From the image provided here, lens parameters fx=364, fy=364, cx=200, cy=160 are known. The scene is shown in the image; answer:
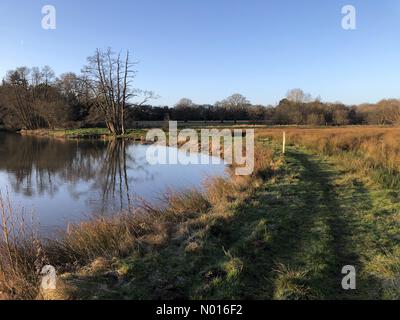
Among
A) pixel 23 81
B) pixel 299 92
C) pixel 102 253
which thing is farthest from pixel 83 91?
pixel 299 92

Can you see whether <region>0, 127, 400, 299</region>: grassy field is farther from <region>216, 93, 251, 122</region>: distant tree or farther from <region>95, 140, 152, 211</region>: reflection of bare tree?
<region>216, 93, 251, 122</region>: distant tree

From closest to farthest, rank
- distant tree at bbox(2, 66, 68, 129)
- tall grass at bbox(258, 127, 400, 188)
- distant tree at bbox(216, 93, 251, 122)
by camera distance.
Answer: tall grass at bbox(258, 127, 400, 188)
distant tree at bbox(2, 66, 68, 129)
distant tree at bbox(216, 93, 251, 122)

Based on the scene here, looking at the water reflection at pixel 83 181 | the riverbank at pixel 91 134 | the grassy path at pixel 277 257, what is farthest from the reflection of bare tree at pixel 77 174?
the riverbank at pixel 91 134

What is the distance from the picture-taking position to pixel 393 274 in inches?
168

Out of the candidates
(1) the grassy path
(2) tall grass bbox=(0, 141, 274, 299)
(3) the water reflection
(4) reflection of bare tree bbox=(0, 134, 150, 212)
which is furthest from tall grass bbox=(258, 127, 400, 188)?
(4) reflection of bare tree bbox=(0, 134, 150, 212)

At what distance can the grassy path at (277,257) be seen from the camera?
404cm

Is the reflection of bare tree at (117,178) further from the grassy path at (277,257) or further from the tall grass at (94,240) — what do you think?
the grassy path at (277,257)

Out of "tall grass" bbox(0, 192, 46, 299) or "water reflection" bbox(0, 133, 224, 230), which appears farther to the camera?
"water reflection" bbox(0, 133, 224, 230)

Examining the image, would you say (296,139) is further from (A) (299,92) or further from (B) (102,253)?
(A) (299,92)

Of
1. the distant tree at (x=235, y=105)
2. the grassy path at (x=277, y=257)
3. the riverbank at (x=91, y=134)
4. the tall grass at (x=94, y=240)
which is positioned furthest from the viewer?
the distant tree at (x=235, y=105)

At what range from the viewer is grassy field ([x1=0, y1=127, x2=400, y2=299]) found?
13.4 ft

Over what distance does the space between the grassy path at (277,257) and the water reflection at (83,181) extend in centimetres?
397

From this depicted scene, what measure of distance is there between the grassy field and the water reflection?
252 cm

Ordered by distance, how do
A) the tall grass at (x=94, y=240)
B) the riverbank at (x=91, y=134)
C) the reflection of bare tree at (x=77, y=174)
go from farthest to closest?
the riverbank at (x=91, y=134), the reflection of bare tree at (x=77, y=174), the tall grass at (x=94, y=240)
